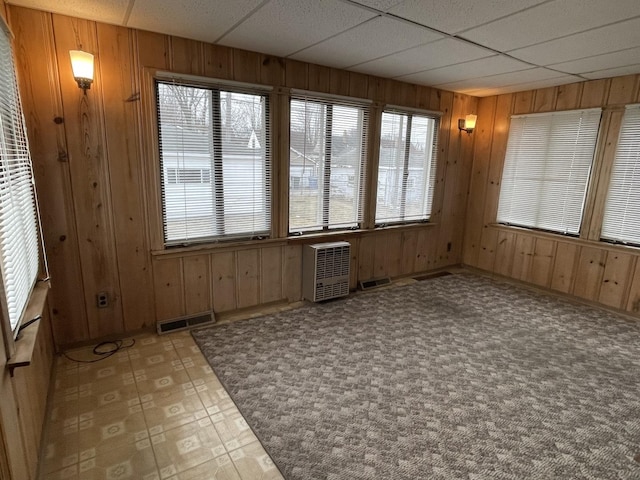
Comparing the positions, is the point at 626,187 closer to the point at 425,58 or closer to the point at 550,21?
the point at 550,21

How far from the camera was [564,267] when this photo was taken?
4188 mm

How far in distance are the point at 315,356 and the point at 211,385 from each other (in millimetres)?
806

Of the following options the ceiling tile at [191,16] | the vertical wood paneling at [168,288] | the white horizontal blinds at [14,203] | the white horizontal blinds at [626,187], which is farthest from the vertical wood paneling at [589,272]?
the white horizontal blinds at [14,203]

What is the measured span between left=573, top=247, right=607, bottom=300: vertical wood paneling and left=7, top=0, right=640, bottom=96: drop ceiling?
1.86 meters

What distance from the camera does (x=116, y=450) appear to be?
185cm

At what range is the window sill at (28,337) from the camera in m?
1.42

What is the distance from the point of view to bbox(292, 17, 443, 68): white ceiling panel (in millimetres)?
2486

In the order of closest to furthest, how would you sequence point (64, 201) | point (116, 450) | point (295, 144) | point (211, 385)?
1. point (116, 450)
2. point (211, 385)
3. point (64, 201)
4. point (295, 144)

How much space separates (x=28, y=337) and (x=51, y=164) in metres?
1.46

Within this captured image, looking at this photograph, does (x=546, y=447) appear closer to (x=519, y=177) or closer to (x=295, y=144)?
(x=295, y=144)

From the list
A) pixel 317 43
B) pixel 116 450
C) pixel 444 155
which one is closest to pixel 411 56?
pixel 317 43

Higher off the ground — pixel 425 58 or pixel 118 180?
pixel 425 58

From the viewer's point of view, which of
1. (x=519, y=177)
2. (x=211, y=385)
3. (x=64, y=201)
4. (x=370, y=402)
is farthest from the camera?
(x=519, y=177)

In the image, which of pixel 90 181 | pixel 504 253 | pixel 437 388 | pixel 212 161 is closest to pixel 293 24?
pixel 212 161
